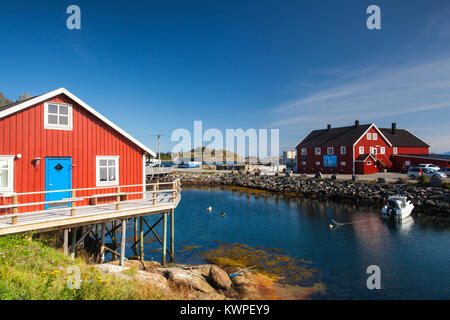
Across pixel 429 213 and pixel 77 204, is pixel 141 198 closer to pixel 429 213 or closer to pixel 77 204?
pixel 77 204

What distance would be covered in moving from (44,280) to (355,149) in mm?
52945

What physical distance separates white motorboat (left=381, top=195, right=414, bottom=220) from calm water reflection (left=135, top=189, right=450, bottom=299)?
1006 millimetres

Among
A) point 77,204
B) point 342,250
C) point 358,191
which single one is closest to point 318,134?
point 358,191

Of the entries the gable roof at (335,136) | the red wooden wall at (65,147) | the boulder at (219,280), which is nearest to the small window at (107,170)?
the red wooden wall at (65,147)

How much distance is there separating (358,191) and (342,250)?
826 inches

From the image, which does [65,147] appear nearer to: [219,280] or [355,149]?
[219,280]

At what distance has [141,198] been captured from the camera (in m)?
17.5

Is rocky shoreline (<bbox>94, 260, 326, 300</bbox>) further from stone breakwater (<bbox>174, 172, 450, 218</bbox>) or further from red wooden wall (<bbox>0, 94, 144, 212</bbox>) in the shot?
stone breakwater (<bbox>174, 172, 450, 218</bbox>)

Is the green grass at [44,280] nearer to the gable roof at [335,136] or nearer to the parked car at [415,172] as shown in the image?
the parked car at [415,172]

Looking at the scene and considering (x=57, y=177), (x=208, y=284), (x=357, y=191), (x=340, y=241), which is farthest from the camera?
(x=357, y=191)

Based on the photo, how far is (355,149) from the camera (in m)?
52.0

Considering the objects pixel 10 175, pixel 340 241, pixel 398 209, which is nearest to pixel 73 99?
pixel 10 175

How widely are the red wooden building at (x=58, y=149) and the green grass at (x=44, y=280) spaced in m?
3.53

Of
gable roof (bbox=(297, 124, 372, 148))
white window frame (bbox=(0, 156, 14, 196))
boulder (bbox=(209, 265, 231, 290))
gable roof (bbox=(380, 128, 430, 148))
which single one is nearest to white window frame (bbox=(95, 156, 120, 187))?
white window frame (bbox=(0, 156, 14, 196))
